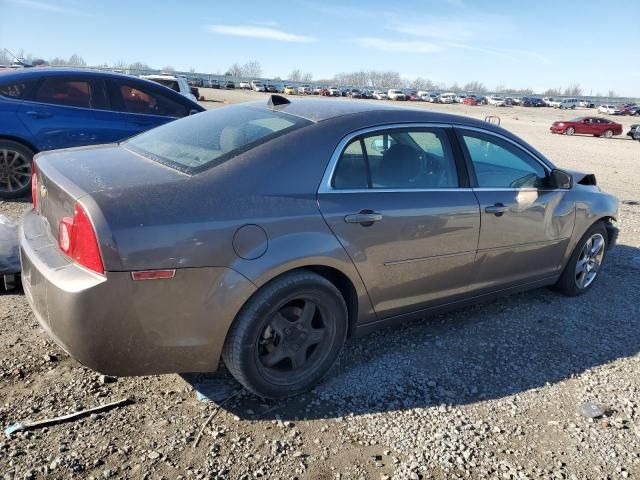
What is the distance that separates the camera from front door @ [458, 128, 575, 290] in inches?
143

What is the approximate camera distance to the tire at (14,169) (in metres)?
5.93

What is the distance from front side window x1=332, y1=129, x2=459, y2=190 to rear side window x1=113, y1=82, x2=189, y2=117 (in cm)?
458

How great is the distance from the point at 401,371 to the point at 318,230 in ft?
3.86

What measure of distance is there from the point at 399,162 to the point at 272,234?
1184 mm

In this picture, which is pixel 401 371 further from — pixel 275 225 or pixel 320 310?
pixel 275 225

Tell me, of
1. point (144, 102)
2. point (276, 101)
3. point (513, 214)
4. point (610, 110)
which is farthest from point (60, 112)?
point (610, 110)

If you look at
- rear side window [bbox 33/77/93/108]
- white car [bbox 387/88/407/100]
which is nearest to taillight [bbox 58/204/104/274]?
rear side window [bbox 33/77/93/108]

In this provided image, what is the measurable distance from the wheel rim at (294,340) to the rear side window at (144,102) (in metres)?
4.90

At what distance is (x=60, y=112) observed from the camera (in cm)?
615

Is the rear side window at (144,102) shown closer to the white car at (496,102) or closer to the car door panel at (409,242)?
the car door panel at (409,242)

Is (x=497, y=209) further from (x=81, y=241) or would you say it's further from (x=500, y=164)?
(x=81, y=241)

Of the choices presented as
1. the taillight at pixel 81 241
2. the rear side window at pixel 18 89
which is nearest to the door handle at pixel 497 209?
the taillight at pixel 81 241

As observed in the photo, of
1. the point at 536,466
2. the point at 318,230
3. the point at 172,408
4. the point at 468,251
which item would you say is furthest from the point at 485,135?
the point at 172,408

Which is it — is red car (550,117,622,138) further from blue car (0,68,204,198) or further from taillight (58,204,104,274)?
taillight (58,204,104,274)
